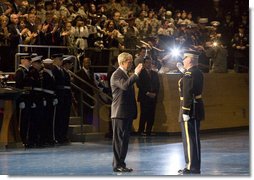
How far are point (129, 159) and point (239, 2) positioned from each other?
714 inches

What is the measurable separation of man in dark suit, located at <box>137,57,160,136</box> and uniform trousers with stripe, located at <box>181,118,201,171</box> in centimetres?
722

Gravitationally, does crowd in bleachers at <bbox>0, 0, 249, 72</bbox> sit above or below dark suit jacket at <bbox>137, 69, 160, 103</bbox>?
above

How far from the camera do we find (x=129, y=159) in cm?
1373

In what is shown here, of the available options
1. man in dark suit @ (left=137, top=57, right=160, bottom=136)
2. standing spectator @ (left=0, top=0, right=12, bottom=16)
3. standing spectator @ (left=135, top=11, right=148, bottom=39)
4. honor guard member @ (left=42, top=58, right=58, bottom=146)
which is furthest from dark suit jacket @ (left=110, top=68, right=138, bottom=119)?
standing spectator @ (left=135, top=11, right=148, bottom=39)

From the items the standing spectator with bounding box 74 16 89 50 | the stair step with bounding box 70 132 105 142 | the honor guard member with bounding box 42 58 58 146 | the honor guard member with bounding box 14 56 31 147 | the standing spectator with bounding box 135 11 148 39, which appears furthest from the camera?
the standing spectator with bounding box 135 11 148 39

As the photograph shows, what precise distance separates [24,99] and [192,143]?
559 centimetres

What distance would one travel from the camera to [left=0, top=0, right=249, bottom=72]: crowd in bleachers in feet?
60.4

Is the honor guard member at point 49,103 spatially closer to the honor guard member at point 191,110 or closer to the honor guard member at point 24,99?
the honor guard member at point 24,99

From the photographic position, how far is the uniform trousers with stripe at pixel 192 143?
11.1m

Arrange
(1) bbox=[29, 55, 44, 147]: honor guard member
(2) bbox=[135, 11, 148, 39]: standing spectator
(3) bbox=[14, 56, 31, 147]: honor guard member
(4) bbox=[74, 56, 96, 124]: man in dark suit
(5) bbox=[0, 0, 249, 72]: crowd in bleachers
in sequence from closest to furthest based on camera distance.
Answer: (3) bbox=[14, 56, 31, 147]: honor guard member
(1) bbox=[29, 55, 44, 147]: honor guard member
(4) bbox=[74, 56, 96, 124]: man in dark suit
(5) bbox=[0, 0, 249, 72]: crowd in bleachers
(2) bbox=[135, 11, 148, 39]: standing spectator

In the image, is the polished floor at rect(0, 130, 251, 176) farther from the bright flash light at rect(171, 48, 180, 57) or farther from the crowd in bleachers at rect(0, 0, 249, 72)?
the bright flash light at rect(171, 48, 180, 57)

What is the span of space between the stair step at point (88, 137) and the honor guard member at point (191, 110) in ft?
20.5

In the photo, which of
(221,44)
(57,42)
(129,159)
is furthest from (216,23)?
(129,159)

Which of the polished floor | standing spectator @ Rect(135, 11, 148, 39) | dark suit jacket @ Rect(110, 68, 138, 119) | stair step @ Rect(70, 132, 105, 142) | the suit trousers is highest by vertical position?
standing spectator @ Rect(135, 11, 148, 39)
